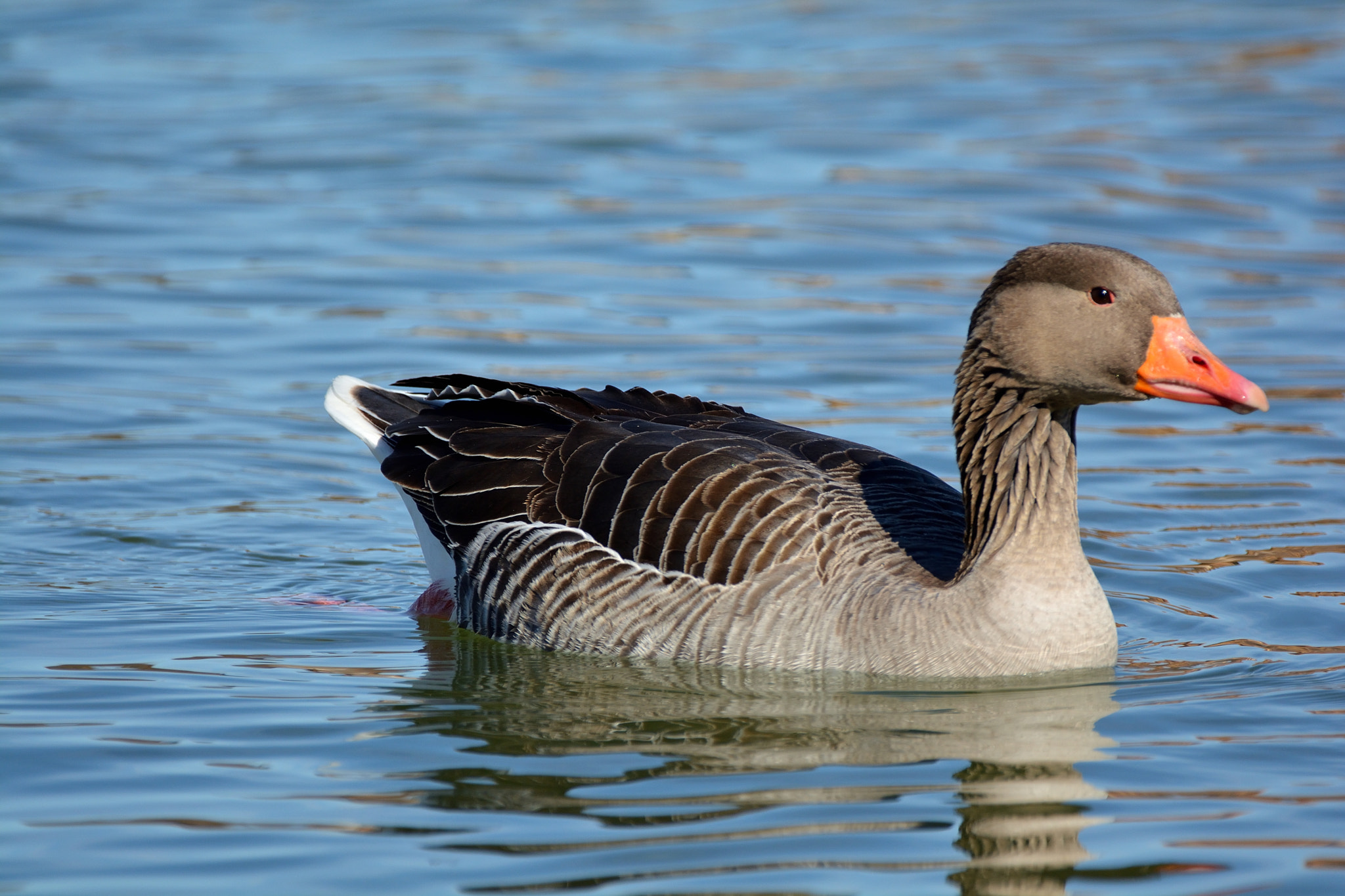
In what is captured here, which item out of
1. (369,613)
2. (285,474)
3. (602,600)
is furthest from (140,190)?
(602,600)

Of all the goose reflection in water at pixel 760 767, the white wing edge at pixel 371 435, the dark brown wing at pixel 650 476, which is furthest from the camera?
the white wing edge at pixel 371 435

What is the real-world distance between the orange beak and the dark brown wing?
1.43m

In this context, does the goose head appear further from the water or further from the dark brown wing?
the water

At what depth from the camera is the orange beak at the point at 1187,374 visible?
7621 mm

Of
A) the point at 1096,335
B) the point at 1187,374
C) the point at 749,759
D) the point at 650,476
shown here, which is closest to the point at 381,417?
the point at 650,476

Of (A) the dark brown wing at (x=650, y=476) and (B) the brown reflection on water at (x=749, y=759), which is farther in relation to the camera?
(A) the dark brown wing at (x=650, y=476)

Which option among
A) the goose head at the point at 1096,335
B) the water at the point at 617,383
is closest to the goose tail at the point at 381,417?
the water at the point at 617,383

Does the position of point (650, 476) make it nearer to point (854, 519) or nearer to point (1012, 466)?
point (854, 519)

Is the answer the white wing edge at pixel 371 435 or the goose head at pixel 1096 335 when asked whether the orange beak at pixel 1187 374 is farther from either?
the white wing edge at pixel 371 435

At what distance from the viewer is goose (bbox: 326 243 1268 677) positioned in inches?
313

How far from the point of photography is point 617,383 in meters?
13.6

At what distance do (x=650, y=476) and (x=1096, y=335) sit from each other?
2.23 metres

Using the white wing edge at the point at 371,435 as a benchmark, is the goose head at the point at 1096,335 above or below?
above

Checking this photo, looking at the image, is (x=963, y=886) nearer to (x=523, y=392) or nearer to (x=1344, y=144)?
(x=523, y=392)
